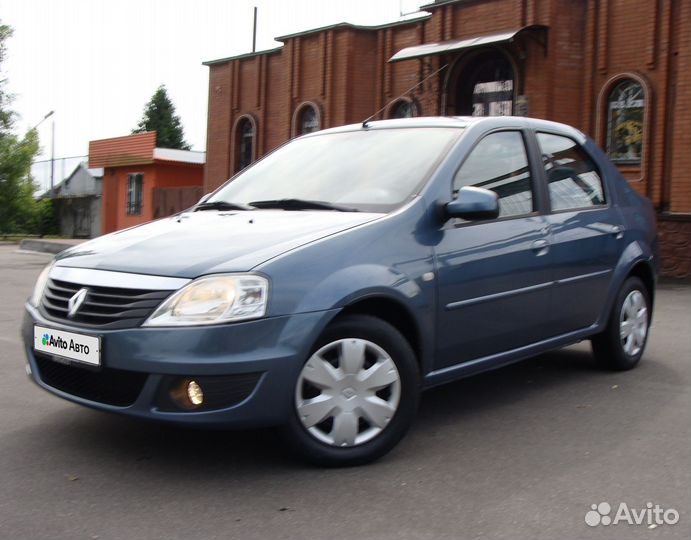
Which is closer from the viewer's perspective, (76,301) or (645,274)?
(76,301)

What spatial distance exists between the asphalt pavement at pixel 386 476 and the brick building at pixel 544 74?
11.2m

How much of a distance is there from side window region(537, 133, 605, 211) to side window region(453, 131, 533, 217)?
270mm

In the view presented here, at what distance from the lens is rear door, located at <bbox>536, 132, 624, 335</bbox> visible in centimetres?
538

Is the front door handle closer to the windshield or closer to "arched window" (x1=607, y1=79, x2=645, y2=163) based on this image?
the windshield

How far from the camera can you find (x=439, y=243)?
444 centimetres

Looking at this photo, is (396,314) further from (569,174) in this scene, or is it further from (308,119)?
(308,119)

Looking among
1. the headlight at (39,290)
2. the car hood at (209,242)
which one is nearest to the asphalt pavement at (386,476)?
the headlight at (39,290)

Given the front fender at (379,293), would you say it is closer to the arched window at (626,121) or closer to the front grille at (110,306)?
the front grille at (110,306)

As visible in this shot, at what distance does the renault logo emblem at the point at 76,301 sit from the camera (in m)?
3.91

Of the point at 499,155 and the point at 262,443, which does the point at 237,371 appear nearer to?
the point at 262,443

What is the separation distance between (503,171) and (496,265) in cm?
66

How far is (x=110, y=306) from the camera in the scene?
12.4 feet

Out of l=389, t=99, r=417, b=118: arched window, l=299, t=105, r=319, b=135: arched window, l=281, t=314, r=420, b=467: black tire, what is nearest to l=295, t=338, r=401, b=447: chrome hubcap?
l=281, t=314, r=420, b=467: black tire

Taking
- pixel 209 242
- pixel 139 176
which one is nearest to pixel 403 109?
pixel 139 176
